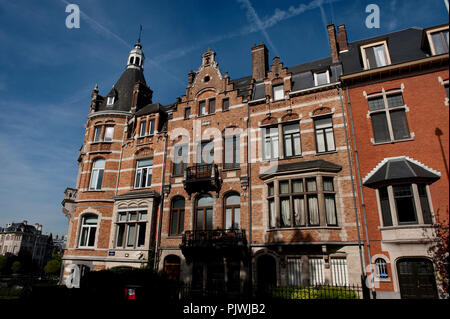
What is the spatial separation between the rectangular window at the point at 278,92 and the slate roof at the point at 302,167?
476 centimetres

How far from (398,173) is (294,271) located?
708 centimetres

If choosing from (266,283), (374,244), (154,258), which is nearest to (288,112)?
(374,244)

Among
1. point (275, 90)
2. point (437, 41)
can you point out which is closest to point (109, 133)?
point (275, 90)

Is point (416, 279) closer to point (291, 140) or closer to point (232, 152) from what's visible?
point (291, 140)

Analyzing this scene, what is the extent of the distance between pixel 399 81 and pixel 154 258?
17.9 meters

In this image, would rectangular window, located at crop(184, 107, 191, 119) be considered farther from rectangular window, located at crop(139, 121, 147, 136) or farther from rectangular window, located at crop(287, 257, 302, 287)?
rectangular window, located at crop(287, 257, 302, 287)

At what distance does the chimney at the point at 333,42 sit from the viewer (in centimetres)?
1878

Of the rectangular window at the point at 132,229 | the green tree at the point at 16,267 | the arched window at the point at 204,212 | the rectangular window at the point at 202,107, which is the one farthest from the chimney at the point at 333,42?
the green tree at the point at 16,267

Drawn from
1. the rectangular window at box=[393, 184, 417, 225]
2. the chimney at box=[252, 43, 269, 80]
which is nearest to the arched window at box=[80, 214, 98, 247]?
the chimney at box=[252, 43, 269, 80]

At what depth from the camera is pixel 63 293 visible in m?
15.4

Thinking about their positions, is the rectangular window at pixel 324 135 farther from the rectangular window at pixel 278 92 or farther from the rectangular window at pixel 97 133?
the rectangular window at pixel 97 133

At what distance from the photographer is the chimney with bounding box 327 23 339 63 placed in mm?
18781

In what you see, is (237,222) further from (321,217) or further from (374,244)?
(374,244)

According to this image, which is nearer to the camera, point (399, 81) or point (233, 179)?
point (399, 81)
